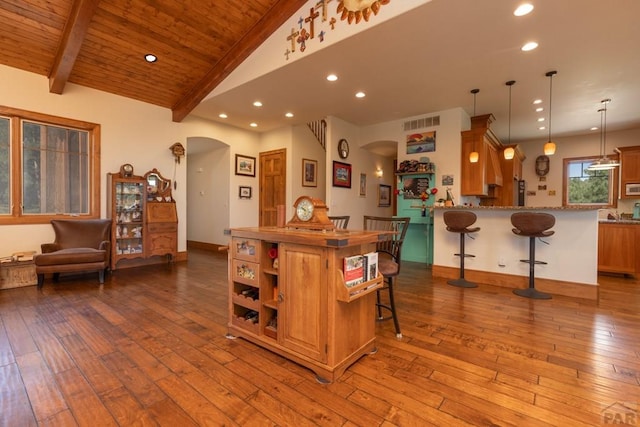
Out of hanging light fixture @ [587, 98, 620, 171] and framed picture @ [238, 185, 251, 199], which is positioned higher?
hanging light fixture @ [587, 98, 620, 171]

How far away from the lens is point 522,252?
159 inches

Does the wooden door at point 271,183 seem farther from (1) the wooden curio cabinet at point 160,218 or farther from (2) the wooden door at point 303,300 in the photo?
(2) the wooden door at point 303,300

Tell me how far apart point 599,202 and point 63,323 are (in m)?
9.86

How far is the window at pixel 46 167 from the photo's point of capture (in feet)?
13.6

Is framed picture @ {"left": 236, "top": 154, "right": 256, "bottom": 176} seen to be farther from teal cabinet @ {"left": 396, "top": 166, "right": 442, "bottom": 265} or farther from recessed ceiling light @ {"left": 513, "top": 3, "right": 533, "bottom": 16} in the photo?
recessed ceiling light @ {"left": 513, "top": 3, "right": 533, "bottom": 16}

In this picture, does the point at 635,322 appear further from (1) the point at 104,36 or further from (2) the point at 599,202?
(1) the point at 104,36

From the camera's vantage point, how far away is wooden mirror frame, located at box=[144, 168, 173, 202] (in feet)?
17.5

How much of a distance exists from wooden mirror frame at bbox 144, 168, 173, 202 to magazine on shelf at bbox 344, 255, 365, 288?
478cm

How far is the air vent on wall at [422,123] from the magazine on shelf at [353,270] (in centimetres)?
440

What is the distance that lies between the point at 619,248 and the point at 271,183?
6.72 metres

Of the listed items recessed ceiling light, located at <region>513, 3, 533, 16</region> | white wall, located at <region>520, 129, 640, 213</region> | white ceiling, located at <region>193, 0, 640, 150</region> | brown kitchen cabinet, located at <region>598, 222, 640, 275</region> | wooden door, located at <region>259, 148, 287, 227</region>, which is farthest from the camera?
wooden door, located at <region>259, 148, 287, 227</region>

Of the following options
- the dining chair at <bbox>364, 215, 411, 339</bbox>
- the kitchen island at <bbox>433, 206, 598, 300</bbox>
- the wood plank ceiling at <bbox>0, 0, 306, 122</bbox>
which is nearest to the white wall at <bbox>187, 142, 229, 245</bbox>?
the wood plank ceiling at <bbox>0, 0, 306, 122</bbox>

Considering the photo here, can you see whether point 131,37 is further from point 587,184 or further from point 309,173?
point 587,184

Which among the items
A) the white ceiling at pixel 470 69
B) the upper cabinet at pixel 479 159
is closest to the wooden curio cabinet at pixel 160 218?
the white ceiling at pixel 470 69
